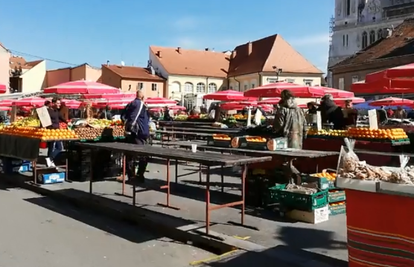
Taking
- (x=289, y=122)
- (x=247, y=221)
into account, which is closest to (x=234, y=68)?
(x=289, y=122)

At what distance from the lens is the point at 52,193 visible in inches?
372

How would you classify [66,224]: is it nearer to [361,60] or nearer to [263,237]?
[263,237]

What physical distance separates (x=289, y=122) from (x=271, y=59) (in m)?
52.3

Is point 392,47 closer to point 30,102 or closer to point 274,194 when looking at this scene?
point 30,102

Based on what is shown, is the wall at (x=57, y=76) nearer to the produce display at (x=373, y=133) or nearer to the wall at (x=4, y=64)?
the wall at (x=4, y=64)

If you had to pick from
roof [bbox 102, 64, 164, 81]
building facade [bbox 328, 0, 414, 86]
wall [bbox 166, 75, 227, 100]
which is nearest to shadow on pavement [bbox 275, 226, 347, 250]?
roof [bbox 102, 64, 164, 81]

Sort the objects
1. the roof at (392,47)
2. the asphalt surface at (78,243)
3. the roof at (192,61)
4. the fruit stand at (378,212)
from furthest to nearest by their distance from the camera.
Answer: the roof at (192,61)
the roof at (392,47)
the asphalt surface at (78,243)
the fruit stand at (378,212)

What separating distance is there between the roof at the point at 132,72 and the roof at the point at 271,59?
11694 mm

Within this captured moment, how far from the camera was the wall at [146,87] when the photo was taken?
60062mm

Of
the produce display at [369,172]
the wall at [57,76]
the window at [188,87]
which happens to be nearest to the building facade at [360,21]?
the window at [188,87]

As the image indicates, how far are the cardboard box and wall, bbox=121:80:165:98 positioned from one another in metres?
53.7

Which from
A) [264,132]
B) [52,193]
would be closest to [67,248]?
[52,193]

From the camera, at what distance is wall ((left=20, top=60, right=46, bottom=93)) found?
58.6 metres

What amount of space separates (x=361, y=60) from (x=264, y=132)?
41982 millimetres
